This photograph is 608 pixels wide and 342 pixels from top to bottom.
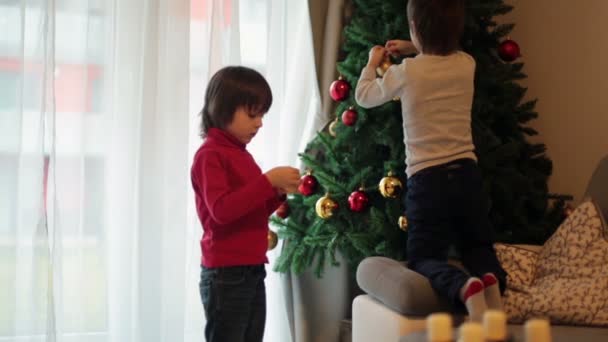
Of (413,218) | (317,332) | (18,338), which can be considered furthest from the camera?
(317,332)

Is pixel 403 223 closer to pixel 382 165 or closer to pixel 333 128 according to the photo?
pixel 382 165

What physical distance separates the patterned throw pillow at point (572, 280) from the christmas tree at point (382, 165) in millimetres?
345

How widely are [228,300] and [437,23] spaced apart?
1.02 m

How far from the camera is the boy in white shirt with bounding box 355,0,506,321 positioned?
2148mm

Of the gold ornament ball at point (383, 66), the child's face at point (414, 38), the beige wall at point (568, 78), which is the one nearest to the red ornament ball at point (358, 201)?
the gold ornament ball at point (383, 66)

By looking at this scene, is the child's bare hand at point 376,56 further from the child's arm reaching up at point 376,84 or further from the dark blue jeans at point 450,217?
the dark blue jeans at point 450,217

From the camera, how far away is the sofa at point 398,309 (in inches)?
74.7

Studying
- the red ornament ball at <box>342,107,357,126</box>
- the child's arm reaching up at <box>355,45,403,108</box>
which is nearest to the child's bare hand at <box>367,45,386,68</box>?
the child's arm reaching up at <box>355,45,403,108</box>

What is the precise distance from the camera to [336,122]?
2.64m

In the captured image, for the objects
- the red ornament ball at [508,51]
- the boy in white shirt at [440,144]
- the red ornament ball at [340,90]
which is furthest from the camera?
the red ornament ball at [508,51]

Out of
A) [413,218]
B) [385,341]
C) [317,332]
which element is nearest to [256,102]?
[413,218]

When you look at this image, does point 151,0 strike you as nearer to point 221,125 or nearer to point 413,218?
point 221,125

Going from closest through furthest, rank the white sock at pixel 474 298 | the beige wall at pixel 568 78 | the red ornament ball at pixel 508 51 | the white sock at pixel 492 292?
the white sock at pixel 474 298 < the white sock at pixel 492 292 < the red ornament ball at pixel 508 51 < the beige wall at pixel 568 78

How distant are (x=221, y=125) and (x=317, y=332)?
114 cm
